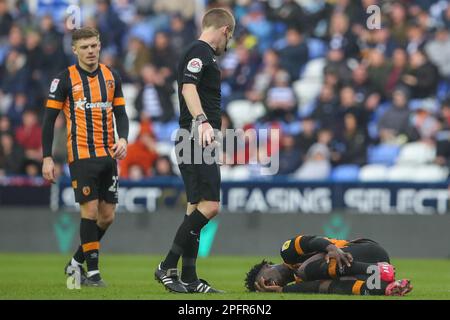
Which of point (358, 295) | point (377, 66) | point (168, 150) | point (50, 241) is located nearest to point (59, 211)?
point (50, 241)

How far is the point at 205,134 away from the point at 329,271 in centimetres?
167

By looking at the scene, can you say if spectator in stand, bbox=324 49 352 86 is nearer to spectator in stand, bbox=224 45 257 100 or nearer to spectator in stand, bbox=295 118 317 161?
spectator in stand, bbox=295 118 317 161

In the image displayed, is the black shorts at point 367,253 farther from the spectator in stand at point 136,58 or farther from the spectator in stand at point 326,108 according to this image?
the spectator in stand at point 136,58

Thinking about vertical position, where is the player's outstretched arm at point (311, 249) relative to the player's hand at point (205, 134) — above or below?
below

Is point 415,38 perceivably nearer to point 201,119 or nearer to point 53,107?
point 53,107

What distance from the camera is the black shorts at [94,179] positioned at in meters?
10.8

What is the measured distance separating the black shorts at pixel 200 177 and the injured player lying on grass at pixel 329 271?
83 centimetres

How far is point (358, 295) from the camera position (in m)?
9.43

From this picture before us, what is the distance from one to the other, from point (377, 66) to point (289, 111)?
71.0 inches

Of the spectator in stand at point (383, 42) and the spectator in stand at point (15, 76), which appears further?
the spectator in stand at point (15, 76)

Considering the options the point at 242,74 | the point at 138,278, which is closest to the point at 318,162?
the point at 242,74

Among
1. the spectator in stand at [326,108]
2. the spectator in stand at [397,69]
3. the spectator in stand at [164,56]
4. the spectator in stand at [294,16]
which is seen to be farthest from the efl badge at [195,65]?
the spectator in stand at [164,56]

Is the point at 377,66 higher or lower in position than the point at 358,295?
higher
